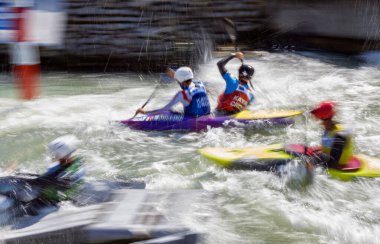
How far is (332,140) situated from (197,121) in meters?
2.48

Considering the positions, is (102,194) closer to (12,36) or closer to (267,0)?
(12,36)

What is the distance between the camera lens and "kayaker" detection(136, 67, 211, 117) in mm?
7039

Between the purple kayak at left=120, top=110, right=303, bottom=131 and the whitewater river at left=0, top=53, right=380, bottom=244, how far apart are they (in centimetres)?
11

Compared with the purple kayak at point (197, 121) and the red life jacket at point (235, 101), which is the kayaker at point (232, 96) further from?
the purple kayak at point (197, 121)

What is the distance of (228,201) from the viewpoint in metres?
5.25

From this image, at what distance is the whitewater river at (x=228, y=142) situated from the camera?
476 cm

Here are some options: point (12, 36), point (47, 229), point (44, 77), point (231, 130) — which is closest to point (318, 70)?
point (231, 130)

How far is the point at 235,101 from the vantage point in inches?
292

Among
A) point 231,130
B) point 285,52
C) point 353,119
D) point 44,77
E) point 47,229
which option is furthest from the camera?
point 285,52

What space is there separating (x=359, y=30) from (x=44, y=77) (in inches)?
321

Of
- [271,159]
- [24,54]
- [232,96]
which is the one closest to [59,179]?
[271,159]

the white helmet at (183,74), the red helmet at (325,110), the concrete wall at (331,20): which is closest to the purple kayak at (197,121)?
the white helmet at (183,74)

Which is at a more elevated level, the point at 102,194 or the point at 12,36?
the point at 12,36

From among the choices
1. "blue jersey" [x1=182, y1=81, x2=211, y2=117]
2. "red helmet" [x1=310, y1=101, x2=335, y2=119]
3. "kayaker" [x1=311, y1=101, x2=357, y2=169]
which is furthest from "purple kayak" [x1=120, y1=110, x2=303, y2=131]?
"red helmet" [x1=310, y1=101, x2=335, y2=119]
